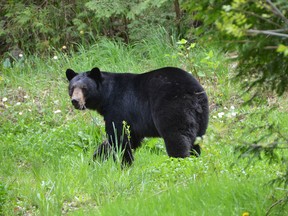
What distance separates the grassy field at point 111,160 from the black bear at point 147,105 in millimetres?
285

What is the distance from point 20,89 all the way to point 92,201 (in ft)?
20.7

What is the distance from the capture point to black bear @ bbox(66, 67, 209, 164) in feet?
25.1

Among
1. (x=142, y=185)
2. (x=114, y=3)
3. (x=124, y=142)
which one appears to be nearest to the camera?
(x=142, y=185)

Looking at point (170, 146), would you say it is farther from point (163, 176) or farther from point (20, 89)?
point (20, 89)

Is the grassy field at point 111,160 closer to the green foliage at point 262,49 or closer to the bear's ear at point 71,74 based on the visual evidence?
the green foliage at point 262,49

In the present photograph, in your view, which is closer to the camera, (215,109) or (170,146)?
(170,146)

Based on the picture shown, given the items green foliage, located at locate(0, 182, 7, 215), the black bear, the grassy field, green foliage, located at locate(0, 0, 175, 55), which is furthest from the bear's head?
green foliage, located at locate(0, 0, 175, 55)

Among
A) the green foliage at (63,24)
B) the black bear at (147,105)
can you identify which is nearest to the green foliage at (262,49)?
Result: the black bear at (147,105)

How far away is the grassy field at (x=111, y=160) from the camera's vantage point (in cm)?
507

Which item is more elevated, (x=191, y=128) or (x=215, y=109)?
(x=191, y=128)

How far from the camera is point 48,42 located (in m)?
14.4

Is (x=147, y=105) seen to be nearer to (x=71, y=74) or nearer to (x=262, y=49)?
(x=71, y=74)

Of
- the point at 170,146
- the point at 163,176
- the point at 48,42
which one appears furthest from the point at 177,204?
the point at 48,42

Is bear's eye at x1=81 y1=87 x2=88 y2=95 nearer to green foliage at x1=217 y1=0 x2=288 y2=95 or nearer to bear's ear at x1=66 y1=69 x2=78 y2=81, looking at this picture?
bear's ear at x1=66 y1=69 x2=78 y2=81
